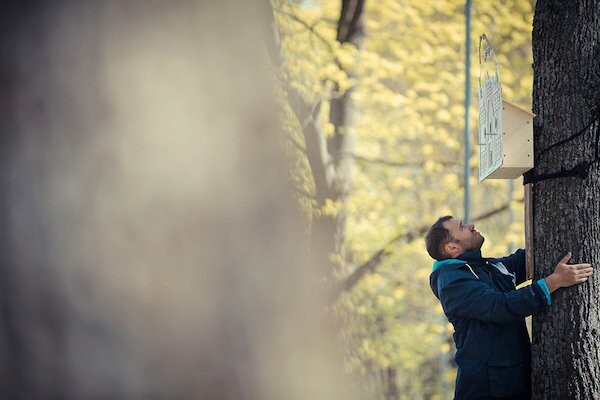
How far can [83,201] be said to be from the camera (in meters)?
6.79

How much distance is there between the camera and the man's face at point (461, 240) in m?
3.35

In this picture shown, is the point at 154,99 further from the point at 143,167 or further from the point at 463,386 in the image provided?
the point at 463,386

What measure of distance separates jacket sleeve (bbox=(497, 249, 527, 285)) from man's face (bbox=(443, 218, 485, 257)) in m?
0.19

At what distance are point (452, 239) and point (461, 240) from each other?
36mm

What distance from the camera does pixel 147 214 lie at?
283 inches

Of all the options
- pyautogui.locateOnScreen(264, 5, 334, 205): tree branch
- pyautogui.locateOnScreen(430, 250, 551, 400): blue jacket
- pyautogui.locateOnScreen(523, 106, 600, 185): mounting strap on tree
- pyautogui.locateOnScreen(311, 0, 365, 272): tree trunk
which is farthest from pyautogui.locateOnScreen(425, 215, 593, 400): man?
pyautogui.locateOnScreen(311, 0, 365, 272): tree trunk

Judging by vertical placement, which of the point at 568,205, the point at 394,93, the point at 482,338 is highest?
the point at 394,93

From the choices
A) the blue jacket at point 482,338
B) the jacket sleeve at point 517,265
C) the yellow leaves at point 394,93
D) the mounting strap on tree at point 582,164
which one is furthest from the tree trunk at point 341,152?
the mounting strap on tree at point 582,164

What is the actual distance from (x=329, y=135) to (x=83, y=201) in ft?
8.74

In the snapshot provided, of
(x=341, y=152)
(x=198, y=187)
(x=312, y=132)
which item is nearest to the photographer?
(x=198, y=187)

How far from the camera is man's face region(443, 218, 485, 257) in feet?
11.0

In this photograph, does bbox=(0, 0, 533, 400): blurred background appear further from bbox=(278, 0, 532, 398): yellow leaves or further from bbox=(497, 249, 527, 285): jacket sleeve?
bbox=(497, 249, 527, 285): jacket sleeve

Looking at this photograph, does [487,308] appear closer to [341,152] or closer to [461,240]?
[461,240]

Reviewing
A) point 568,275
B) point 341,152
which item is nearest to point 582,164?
point 568,275
